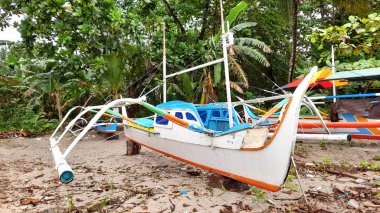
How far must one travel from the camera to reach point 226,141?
4.65 meters

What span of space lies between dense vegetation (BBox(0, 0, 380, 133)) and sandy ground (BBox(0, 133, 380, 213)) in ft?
7.18

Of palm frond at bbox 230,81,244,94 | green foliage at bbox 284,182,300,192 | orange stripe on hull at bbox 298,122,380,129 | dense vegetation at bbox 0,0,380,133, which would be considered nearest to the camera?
green foliage at bbox 284,182,300,192

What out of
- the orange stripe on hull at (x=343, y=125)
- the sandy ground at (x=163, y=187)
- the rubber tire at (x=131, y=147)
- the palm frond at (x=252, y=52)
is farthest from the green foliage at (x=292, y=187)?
the palm frond at (x=252, y=52)

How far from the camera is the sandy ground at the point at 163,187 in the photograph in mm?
4309

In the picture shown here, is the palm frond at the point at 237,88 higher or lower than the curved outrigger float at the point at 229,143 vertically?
higher

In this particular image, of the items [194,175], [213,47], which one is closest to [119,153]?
[194,175]

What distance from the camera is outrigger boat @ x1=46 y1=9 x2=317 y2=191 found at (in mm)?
3676

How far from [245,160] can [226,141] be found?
468 mm

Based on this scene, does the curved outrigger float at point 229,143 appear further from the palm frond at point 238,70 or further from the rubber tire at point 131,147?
the palm frond at point 238,70

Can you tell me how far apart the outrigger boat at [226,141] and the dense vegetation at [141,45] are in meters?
1.04

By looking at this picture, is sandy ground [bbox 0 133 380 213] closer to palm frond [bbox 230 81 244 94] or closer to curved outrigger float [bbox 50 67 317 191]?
curved outrigger float [bbox 50 67 317 191]

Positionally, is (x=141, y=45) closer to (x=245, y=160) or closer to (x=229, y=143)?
(x=229, y=143)

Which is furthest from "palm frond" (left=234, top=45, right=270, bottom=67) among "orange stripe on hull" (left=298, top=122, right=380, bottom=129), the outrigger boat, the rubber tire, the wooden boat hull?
the wooden boat hull

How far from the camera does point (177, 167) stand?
22.4 ft
